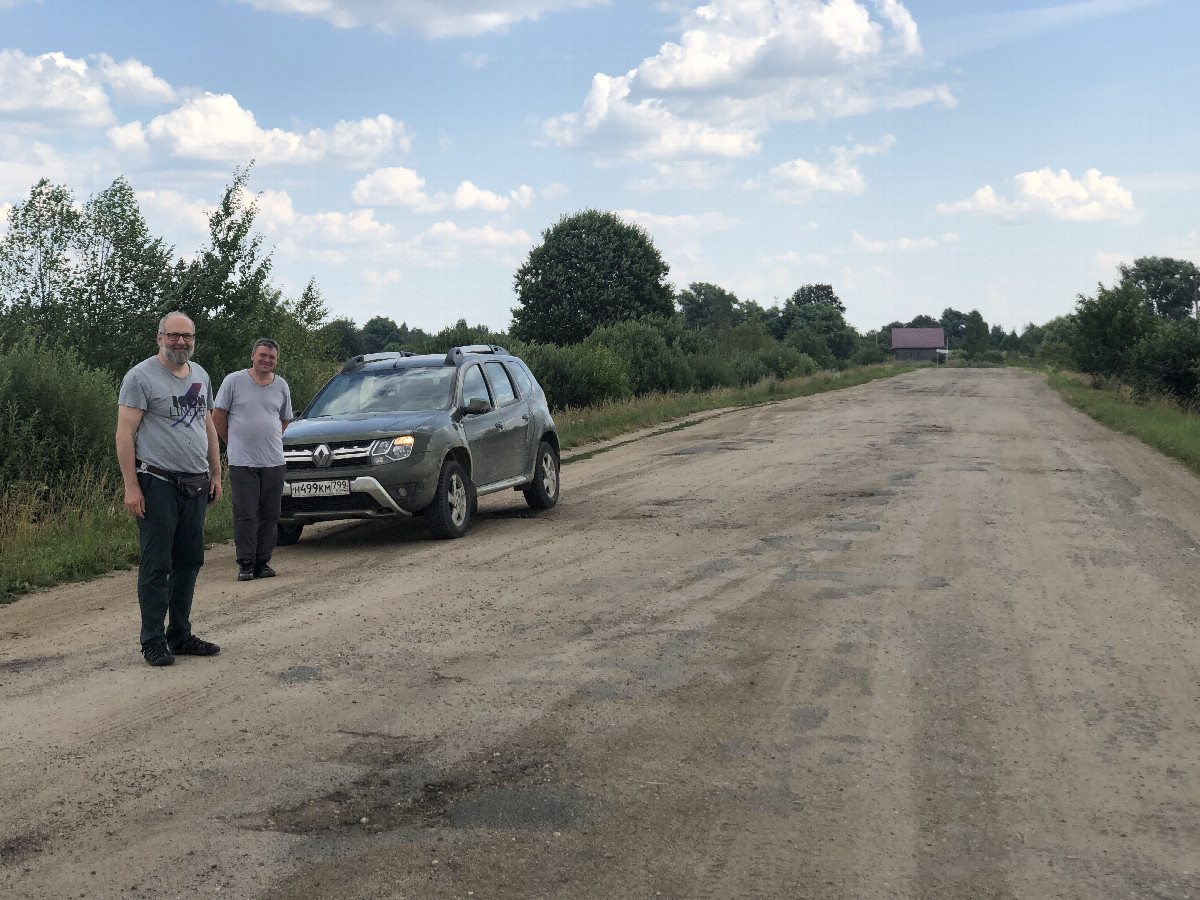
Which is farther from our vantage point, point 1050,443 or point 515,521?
point 1050,443

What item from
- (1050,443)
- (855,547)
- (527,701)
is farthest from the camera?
(1050,443)

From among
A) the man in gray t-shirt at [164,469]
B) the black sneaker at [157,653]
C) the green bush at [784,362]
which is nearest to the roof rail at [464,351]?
the man in gray t-shirt at [164,469]

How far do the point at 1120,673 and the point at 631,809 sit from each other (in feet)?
10.7

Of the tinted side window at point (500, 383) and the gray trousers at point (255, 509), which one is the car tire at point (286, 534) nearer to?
the gray trousers at point (255, 509)

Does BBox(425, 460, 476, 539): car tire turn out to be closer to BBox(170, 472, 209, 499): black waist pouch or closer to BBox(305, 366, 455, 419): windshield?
BBox(305, 366, 455, 419): windshield

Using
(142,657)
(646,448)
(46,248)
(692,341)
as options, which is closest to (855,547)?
(142,657)

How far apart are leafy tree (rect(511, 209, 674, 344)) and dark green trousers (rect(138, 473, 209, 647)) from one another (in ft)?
194

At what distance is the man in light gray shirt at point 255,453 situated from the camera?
957 cm

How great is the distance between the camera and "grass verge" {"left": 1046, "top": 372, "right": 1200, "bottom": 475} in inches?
767

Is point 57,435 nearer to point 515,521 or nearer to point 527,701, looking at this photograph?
point 515,521

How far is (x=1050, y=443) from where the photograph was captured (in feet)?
69.4

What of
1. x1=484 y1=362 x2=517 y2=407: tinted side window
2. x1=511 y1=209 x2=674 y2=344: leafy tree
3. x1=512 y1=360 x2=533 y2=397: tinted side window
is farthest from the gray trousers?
x1=511 y1=209 x2=674 y2=344: leafy tree

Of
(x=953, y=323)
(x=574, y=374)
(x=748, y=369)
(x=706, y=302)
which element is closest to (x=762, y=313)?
(x=706, y=302)

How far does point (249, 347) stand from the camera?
67.9 ft
